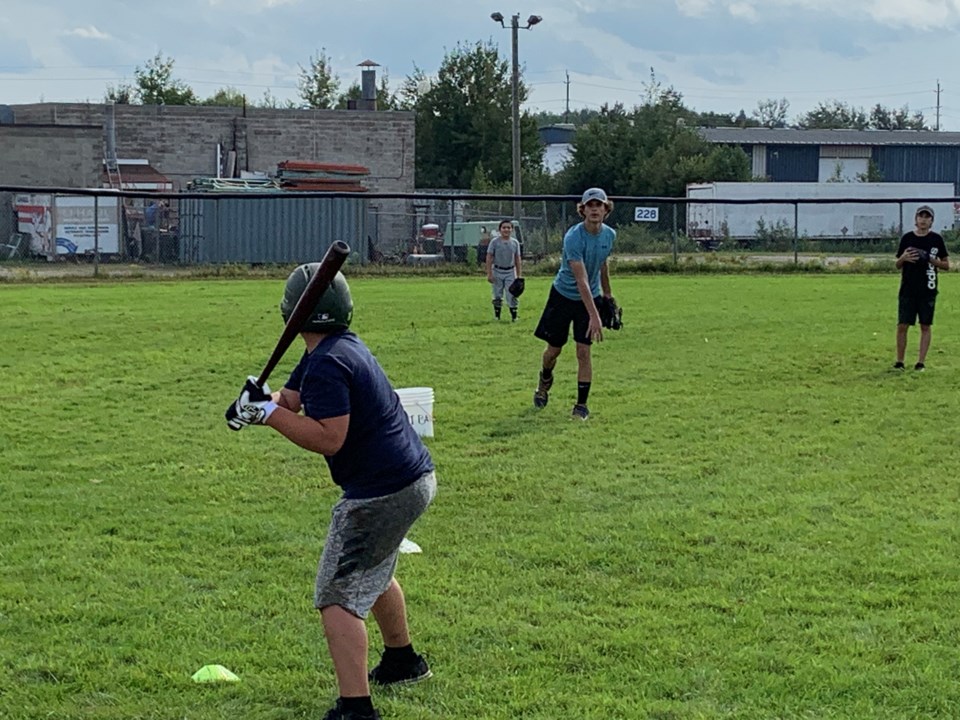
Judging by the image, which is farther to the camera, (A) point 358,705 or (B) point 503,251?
(B) point 503,251

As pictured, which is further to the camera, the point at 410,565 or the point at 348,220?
the point at 348,220

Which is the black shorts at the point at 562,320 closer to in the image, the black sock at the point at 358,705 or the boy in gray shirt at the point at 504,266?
the black sock at the point at 358,705

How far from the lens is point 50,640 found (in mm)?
5043

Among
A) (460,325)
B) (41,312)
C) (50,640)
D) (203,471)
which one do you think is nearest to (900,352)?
(460,325)

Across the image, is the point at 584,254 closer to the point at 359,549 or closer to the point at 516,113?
the point at 359,549

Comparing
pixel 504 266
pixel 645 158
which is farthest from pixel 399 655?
pixel 645 158

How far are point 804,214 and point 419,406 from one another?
132ft

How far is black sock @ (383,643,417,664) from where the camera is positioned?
459 cm

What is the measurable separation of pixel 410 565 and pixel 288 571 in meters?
0.58

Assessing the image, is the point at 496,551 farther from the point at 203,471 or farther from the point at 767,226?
the point at 767,226

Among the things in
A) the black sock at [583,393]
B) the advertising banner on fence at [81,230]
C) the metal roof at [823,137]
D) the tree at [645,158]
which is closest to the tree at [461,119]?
the tree at [645,158]

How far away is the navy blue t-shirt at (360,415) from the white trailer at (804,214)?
3837cm

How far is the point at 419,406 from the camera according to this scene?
348 inches

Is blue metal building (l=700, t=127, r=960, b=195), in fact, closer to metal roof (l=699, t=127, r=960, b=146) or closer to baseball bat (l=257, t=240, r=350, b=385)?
metal roof (l=699, t=127, r=960, b=146)
